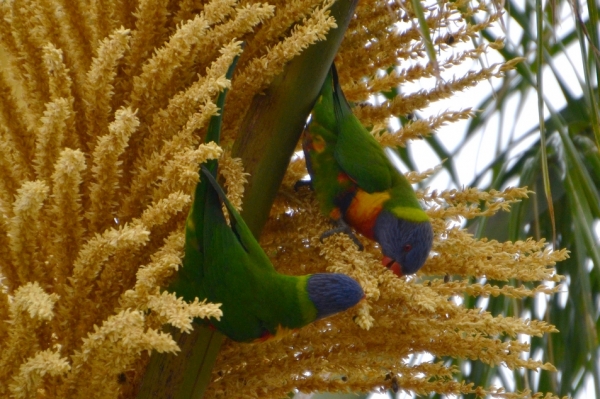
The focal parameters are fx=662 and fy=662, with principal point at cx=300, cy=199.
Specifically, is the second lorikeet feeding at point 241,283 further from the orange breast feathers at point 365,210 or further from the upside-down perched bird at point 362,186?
the orange breast feathers at point 365,210

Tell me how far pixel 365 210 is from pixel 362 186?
0.25 feet

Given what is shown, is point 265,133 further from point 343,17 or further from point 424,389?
point 424,389

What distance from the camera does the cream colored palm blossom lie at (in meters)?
0.71

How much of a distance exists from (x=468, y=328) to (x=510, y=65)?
1.40 ft

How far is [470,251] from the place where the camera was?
904mm

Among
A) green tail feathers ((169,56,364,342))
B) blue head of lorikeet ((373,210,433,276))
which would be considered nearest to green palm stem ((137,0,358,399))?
green tail feathers ((169,56,364,342))

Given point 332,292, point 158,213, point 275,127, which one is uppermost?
point 275,127

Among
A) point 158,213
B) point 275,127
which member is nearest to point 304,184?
point 275,127

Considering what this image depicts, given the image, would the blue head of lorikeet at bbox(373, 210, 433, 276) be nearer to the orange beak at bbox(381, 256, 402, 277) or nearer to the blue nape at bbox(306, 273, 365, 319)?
the orange beak at bbox(381, 256, 402, 277)

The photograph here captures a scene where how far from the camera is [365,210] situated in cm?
147

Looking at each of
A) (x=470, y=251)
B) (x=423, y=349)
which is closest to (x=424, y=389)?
(x=423, y=349)

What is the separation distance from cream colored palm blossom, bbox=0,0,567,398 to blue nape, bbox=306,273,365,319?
0.02 metres

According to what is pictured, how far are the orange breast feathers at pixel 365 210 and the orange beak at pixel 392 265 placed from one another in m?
0.06

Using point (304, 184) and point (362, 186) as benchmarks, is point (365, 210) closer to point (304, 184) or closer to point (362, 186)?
point (362, 186)
